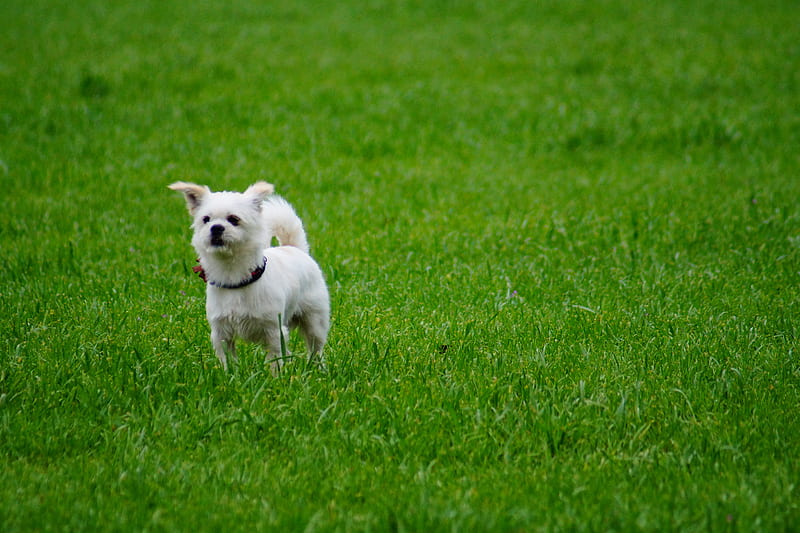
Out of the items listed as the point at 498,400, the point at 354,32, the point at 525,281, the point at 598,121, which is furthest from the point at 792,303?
the point at 354,32

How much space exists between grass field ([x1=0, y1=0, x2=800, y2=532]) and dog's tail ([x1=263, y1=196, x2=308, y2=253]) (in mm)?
830

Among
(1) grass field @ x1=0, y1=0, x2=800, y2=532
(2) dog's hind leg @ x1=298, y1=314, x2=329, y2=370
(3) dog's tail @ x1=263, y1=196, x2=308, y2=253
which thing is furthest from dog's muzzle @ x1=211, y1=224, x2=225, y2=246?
(2) dog's hind leg @ x1=298, y1=314, x2=329, y2=370

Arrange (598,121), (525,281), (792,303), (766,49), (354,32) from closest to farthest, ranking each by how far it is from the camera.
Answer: (792,303), (525,281), (598,121), (766,49), (354,32)

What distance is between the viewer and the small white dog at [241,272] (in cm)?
472

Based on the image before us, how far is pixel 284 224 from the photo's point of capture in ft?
18.6

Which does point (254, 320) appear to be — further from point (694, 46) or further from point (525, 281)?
point (694, 46)

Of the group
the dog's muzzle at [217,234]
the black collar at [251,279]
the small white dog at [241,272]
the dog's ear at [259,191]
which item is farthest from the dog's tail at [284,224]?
the dog's muzzle at [217,234]

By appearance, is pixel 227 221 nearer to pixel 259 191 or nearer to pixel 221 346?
pixel 259 191

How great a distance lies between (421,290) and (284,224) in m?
1.72

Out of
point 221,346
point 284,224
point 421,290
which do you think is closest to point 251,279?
point 221,346

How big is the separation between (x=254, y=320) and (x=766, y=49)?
17163mm

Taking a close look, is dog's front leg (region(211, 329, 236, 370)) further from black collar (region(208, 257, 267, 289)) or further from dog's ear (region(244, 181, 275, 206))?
dog's ear (region(244, 181, 275, 206))

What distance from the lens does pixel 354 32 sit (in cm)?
1956

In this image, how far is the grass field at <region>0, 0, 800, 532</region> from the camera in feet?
12.3
